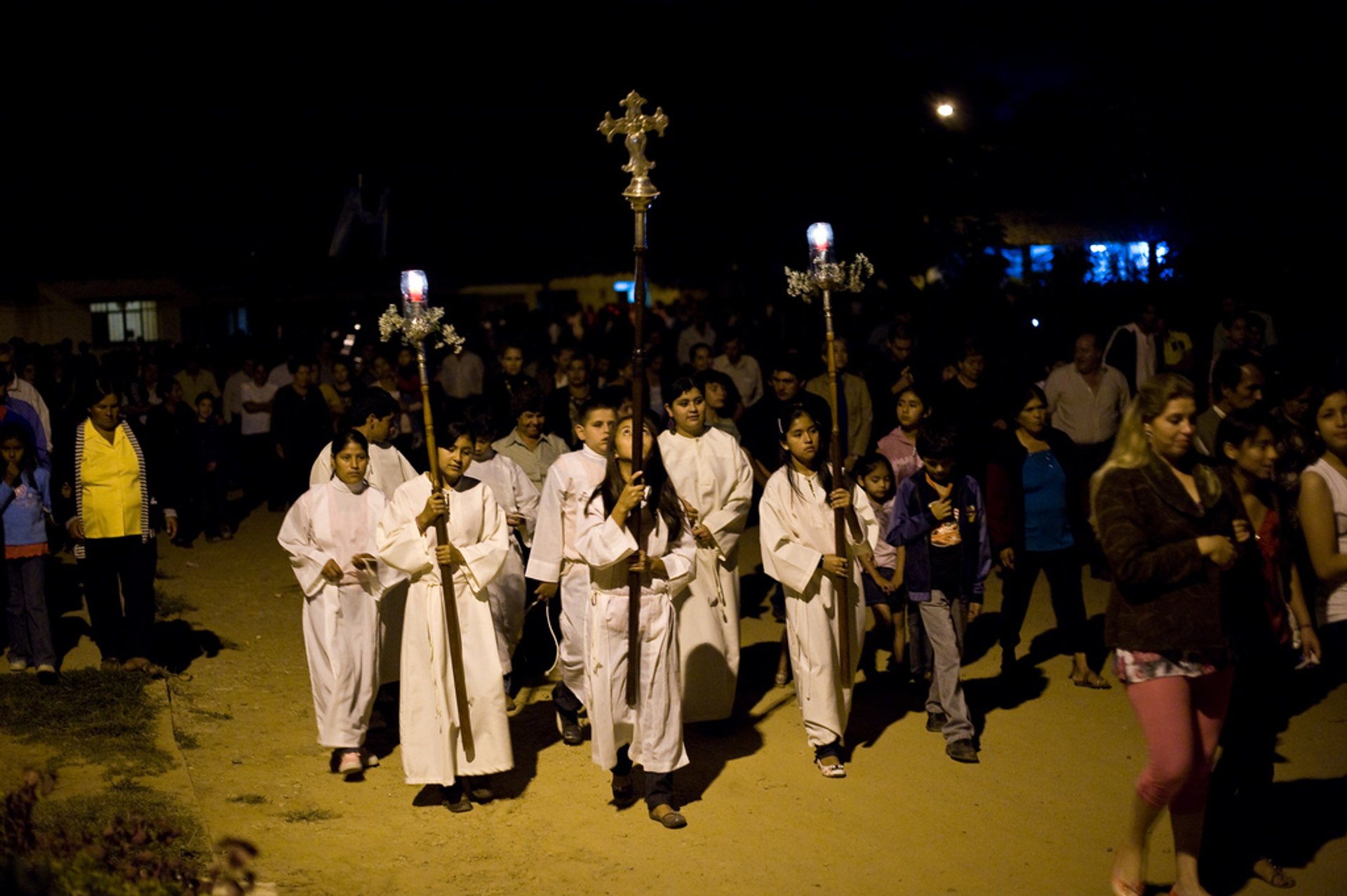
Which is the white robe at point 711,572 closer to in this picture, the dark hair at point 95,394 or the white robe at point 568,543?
the white robe at point 568,543

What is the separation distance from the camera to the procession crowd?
5340mm

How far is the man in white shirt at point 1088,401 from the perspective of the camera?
1122 cm

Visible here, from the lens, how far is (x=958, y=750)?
7.36 metres

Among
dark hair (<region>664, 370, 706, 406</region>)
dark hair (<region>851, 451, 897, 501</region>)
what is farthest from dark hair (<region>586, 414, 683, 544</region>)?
dark hair (<region>851, 451, 897, 501</region>)

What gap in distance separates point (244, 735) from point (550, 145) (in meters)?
15.6

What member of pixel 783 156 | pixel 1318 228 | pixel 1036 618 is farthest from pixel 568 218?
pixel 1036 618

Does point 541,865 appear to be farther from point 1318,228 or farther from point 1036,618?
point 1318,228

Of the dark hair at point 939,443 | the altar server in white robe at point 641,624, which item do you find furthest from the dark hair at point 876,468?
the altar server in white robe at point 641,624

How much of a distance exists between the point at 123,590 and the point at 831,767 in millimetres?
4962

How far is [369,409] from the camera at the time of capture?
8.16 m

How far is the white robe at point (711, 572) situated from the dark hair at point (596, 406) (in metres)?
0.40

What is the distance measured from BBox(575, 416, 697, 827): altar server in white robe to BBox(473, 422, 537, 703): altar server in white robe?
158 centimetres

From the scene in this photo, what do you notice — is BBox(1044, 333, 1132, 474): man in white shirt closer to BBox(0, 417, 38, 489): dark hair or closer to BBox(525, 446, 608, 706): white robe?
BBox(525, 446, 608, 706): white robe

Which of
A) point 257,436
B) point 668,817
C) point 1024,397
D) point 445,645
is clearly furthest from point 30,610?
point 257,436
